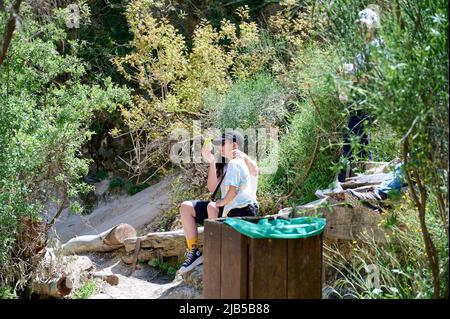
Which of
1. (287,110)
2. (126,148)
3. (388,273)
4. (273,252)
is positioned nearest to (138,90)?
(126,148)

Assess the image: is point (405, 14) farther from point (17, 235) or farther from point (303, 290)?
point (17, 235)

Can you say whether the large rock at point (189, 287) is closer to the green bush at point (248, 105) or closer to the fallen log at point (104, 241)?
the fallen log at point (104, 241)

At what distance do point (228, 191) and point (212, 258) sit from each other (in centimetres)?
196

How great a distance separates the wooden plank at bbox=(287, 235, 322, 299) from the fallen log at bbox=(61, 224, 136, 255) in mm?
5160

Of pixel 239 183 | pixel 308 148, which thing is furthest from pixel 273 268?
pixel 308 148

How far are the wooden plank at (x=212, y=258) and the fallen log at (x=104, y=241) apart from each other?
14.9 ft

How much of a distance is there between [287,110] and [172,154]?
1.68 metres

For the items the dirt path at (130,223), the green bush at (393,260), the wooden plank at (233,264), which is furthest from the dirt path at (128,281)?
the wooden plank at (233,264)

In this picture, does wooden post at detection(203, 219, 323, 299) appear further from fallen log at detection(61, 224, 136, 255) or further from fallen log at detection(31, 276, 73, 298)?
fallen log at detection(61, 224, 136, 255)

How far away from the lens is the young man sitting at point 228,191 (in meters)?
6.83

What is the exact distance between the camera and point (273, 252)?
14.9 ft

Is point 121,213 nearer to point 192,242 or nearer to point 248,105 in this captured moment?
point 248,105

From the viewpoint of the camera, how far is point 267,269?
14.8 ft

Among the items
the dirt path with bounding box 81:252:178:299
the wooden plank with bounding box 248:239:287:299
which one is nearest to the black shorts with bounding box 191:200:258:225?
the dirt path with bounding box 81:252:178:299
